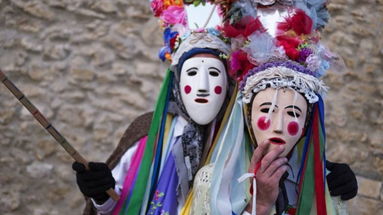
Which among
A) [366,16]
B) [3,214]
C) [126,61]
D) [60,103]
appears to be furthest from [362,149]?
[3,214]

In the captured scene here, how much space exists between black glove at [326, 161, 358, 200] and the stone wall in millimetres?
1880

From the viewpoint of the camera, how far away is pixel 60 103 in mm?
5031

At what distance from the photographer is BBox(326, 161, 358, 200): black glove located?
302 cm

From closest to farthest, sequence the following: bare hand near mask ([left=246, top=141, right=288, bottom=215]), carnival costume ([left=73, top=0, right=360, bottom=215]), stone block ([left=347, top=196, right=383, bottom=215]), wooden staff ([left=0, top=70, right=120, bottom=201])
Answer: bare hand near mask ([left=246, top=141, right=288, bottom=215])
carnival costume ([left=73, top=0, right=360, bottom=215])
wooden staff ([left=0, top=70, right=120, bottom=201])
stone block ([left=347, top=196, right=383, bottom=215])

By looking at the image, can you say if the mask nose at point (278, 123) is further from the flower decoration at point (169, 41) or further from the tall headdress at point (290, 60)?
the flower decoration at point (169, 41)

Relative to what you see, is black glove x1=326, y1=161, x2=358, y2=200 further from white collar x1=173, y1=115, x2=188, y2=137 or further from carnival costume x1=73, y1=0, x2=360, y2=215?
white collar x1=173, y1=115, x2=188, y2=137

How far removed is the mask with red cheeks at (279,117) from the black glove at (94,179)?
2.39 ft

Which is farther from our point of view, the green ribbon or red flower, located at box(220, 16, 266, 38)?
the green ribbon

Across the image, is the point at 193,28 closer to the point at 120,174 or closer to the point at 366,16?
the point at 120,174

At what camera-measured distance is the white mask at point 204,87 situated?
3.04 metres

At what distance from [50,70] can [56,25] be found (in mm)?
313

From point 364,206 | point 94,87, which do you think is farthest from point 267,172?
point 94,87

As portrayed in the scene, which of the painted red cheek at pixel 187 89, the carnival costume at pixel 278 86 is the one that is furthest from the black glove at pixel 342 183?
the painted red cheek at pixel 187 89

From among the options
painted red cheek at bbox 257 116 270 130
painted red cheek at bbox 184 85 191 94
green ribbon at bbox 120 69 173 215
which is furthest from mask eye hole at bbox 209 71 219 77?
painted red cheek at bbox 257 116 270 130
